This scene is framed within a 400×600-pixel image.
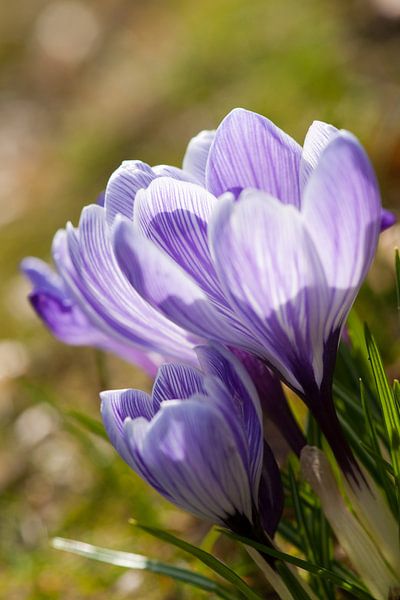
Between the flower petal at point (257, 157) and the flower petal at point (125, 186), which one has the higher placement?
the flower petal at point (125, 186)

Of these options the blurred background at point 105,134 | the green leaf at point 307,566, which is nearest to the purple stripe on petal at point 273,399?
the green leaf at point 307,566

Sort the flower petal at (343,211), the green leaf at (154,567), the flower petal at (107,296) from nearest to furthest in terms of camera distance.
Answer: the flower petal at (343,211) → the flower petal at (107,296) → the green leaf at (154,567)

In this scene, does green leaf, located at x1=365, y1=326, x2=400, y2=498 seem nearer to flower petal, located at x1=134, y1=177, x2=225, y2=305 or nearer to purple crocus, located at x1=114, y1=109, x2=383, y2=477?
purple crocus, located at x1=114, y1=109, x2=383, y2=477

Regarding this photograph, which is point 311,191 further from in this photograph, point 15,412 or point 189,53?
point 189,53

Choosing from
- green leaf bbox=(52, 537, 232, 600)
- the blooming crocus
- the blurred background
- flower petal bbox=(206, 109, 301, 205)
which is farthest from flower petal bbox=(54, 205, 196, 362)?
the blurred background

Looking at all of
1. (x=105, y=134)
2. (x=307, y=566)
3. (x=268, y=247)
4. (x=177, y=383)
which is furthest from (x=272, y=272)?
(x=105, y=134)

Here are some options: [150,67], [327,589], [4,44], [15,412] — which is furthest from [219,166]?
[4,44]

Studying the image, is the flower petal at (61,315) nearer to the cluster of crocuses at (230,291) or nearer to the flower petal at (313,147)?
the cluster of crocuses at (230,291)

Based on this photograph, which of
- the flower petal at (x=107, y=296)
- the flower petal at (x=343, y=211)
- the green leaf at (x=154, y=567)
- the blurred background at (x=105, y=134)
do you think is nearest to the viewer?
the flower petal at (x=343, y=211)
